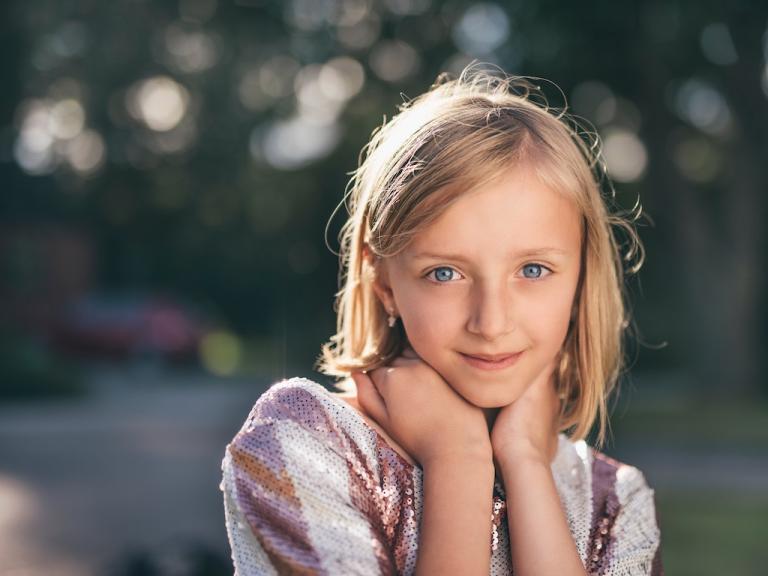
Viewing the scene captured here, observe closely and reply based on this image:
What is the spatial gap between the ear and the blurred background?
90 cm

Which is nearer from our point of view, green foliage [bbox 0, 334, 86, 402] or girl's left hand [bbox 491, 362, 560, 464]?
girl's left hand [bbox 491, 362, 560, 464]

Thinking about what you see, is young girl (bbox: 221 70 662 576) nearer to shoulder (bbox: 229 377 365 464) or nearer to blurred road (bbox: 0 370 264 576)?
shoulder (bbox: 229 377 365 464)

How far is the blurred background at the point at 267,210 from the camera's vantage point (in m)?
8.13

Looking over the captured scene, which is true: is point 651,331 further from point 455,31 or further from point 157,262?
point 157,262

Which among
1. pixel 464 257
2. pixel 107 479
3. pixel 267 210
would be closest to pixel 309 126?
pixel 107 479

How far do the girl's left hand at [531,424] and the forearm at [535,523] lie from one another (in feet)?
0.08

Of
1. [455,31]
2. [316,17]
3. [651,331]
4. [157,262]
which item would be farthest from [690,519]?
[157,262]

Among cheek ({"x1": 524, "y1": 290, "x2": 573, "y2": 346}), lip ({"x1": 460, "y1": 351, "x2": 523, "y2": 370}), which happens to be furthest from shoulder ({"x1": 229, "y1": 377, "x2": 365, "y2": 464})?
cheek ({"x1": 524, "y1": 290, "x2": 573, "y2": 346})

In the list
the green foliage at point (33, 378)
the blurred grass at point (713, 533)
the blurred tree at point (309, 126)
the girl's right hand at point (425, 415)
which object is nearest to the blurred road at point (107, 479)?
the green foliage at point (33, 378)

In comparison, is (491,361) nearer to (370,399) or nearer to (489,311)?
(489,311)

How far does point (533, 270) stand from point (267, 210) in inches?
1190

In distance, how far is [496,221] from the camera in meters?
1.66

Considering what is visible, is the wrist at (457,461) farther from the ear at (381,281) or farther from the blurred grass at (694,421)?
the blurred grass at (694,421)

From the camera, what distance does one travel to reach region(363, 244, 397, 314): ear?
186 centimetres
